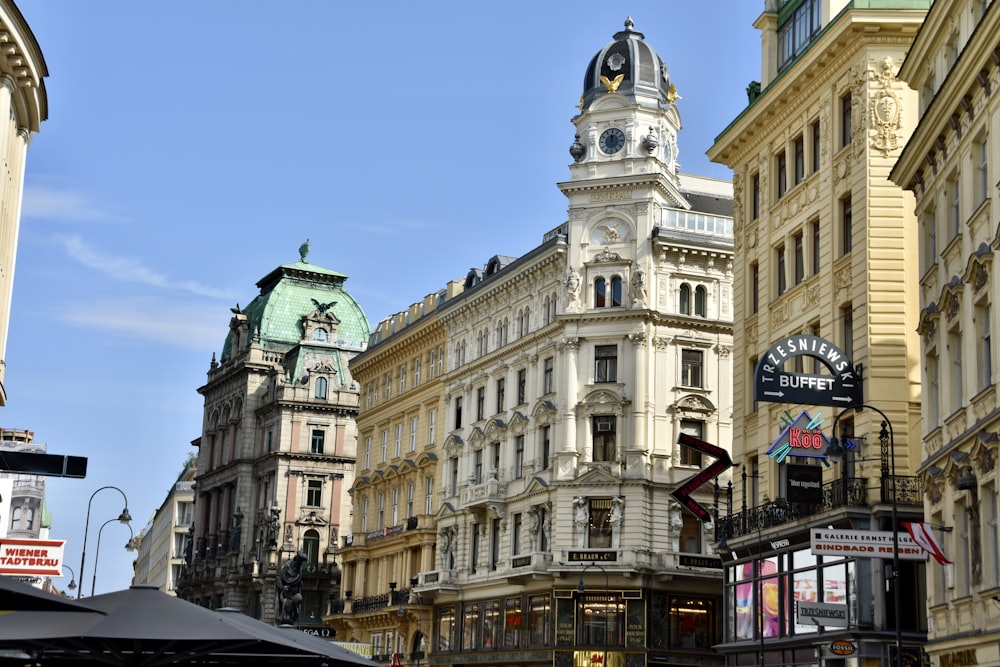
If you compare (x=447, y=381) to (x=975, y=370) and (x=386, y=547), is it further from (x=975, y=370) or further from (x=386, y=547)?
(x=975, y=370)

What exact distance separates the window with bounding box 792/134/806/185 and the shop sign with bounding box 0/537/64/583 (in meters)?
24.9

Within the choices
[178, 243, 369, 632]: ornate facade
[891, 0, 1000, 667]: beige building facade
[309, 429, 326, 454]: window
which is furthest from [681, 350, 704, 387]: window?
[309, 429, 326, 454]: window

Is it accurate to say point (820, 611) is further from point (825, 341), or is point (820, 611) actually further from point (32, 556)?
point (32, 556)

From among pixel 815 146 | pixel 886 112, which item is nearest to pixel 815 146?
pixel 815 146

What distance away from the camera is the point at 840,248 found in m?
42.3

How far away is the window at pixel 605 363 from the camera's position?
64.6 meters

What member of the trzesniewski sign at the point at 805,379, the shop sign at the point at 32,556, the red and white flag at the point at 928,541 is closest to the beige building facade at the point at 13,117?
the shop sign at the point at 32,556

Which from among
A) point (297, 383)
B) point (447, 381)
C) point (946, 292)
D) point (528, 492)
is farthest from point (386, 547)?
point (946, 292)

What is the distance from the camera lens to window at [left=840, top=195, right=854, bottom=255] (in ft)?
138

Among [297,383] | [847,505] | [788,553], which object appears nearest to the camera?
[847,505]

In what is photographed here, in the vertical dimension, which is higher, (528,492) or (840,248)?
(840,248)

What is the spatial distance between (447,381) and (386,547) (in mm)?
10506

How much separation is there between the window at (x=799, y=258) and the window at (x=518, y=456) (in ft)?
82.9

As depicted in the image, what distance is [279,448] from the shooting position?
338ft
